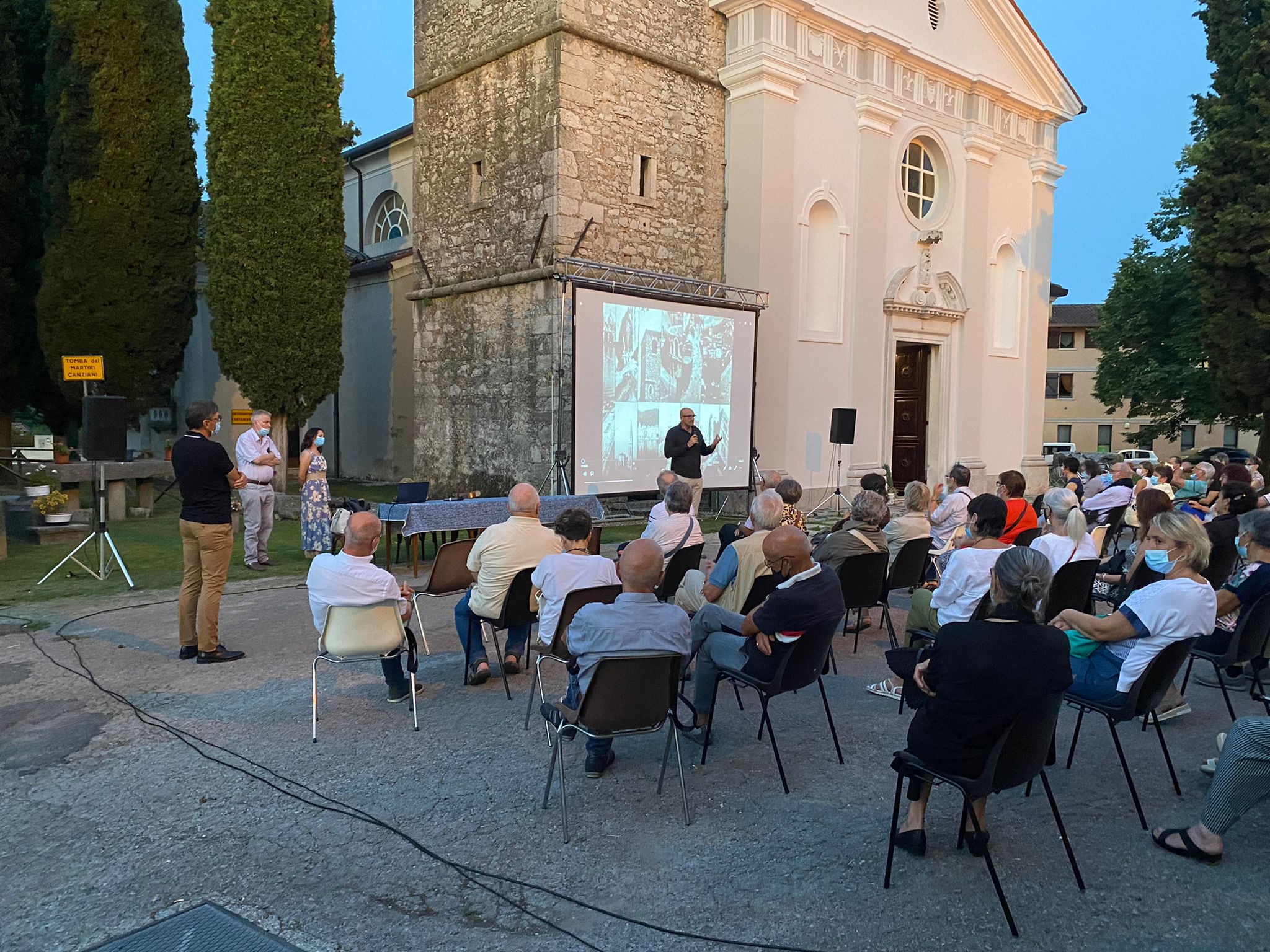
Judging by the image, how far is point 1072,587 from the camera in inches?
213

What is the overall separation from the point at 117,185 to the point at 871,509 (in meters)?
15.4

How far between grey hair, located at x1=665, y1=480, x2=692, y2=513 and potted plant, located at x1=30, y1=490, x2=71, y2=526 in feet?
27.3

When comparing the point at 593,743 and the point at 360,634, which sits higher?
the point at 360,634

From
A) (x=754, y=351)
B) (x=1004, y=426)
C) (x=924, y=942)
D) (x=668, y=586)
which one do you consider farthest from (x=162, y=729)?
(x=1004, y=426)

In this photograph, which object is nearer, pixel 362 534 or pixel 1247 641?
pixel 362 534

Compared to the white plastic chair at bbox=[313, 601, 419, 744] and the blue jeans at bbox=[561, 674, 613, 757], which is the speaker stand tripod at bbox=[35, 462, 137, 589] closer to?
the white plastic chair at bbox=[313, 601, 419, 744]

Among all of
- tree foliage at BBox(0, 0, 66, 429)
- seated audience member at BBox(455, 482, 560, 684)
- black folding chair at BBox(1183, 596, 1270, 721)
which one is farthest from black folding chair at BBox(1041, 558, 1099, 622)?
tree foliage at BBox(0, 0, 66, 429)

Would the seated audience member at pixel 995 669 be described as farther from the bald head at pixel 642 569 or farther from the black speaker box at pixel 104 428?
the black speaker box at pixel 104 428

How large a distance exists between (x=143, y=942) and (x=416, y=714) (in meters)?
2.06

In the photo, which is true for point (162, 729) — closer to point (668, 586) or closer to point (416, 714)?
point (416, 714)

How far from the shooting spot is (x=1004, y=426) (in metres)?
19.5

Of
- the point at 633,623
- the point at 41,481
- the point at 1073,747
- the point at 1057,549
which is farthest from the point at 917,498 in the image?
the point at 41,481

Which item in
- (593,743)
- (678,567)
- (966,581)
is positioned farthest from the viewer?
(678,567)

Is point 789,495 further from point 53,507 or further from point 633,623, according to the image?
point 53,507
